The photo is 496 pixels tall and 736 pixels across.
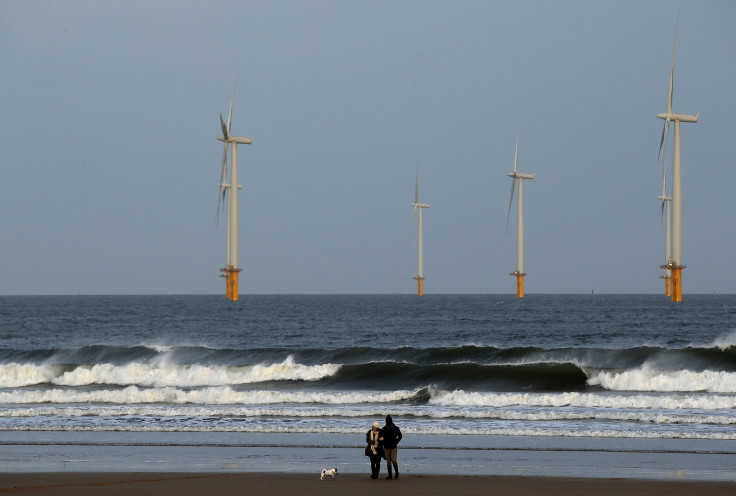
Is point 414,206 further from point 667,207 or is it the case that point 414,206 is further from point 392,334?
point 392,334

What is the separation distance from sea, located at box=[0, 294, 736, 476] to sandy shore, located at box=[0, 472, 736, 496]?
6094mm

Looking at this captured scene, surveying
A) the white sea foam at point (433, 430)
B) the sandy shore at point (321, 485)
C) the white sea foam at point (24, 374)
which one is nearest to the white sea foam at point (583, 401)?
the white sea foam at point (433, 430)

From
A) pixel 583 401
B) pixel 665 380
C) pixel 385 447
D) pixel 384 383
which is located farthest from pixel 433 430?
pixel 384 383

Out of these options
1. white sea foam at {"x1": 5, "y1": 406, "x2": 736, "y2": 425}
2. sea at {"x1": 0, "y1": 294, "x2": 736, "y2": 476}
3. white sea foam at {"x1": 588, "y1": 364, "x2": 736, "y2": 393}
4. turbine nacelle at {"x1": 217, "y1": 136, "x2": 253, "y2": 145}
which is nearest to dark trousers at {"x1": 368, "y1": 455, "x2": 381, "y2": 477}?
sea at {"x1": 0, "y1": 294, "x2": 736, "y2": 476}

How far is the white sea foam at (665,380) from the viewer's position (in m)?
39.3

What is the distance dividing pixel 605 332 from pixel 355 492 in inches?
2454

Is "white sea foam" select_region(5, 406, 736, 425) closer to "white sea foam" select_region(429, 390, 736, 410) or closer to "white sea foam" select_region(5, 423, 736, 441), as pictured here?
"white sea foam" select_region(429, 390, 736, 410)

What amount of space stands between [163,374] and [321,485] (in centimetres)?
3205

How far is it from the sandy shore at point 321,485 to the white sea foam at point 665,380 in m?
21.4

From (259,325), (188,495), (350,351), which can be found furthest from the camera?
(259,325)

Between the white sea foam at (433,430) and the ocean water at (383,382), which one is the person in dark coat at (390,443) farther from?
the white sea foam at (433,430)

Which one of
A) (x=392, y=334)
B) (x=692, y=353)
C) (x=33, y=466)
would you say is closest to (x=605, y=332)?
(x=392, y=334)

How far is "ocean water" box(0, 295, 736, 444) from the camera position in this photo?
29.3 meters

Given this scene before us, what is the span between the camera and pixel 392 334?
77875 millimetres
